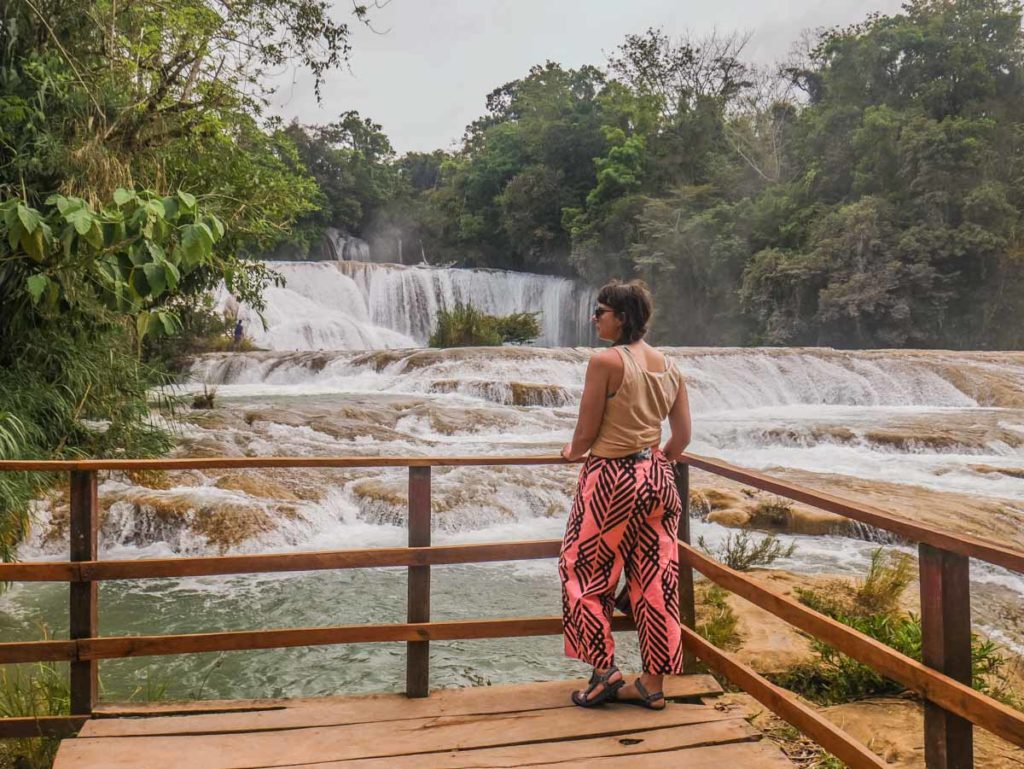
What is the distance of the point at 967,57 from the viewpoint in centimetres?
2370

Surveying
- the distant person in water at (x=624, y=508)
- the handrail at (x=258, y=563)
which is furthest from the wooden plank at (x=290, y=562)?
the distant person in water at (x=624, y=508)

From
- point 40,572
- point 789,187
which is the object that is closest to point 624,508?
point 40,572

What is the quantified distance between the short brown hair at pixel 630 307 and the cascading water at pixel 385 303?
1834 cm

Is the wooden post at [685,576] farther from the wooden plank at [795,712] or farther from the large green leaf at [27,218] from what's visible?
the large green leaf at [27,218]

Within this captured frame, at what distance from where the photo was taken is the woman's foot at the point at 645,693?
105 inches

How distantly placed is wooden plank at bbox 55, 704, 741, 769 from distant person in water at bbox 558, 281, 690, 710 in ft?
0.35

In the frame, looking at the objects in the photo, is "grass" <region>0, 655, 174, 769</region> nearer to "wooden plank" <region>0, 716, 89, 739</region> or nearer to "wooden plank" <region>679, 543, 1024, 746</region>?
"wooden plank" <region>0, 716, 89, 739</region>

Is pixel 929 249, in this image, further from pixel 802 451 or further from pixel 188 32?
pixel 188 32

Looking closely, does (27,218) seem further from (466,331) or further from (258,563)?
(466,331)

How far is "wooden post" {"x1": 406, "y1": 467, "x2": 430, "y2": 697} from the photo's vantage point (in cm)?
281

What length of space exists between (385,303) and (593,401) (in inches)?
934

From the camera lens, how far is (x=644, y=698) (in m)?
2.67

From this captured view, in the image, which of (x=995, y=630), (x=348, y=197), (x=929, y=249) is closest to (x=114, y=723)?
(x=995, y=630)

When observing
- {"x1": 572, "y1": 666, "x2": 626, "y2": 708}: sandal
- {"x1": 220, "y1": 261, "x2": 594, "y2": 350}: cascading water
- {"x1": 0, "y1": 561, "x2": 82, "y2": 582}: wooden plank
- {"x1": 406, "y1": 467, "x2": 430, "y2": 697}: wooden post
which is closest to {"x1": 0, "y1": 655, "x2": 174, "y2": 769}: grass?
{"x1": 0, "y1": 561, "x2": 82, "y2": 582}: wooden plank
